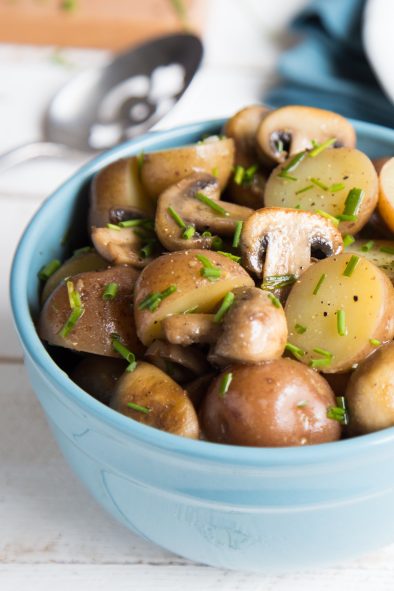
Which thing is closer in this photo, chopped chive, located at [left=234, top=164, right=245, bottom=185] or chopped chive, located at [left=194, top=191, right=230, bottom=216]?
chopped chive, located at [left=194, top=191, right=230, bottom=216]

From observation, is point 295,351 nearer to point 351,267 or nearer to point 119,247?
point 351,267

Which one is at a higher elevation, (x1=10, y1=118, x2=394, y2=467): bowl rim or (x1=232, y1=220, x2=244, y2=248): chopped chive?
(x1=232, y1=220, x2=244, y2=248): chopped chive

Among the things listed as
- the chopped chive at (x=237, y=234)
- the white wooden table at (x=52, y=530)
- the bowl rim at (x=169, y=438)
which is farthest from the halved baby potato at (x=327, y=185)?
the white wooden table at (x=52, y=530)

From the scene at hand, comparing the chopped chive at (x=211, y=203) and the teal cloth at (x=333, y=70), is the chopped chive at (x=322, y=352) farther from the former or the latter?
the teal cloth at (x=333, y=70)

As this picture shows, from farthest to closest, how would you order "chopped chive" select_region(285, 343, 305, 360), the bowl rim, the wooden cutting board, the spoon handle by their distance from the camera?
the wooden cutting board
the spoon handle
"chopped chive" select_region(285, 343, 305, 360)
the bowl rim

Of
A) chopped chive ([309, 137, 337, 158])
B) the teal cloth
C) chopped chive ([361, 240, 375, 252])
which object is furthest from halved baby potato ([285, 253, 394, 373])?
the teal cloth

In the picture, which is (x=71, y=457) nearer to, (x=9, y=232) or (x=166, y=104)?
(x=9, y=232)

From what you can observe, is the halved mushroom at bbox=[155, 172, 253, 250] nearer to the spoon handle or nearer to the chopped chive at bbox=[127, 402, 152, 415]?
the chopped chive at bbox=[127, 402, 152, 415]

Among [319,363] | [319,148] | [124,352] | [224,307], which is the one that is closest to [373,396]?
[319,363]
